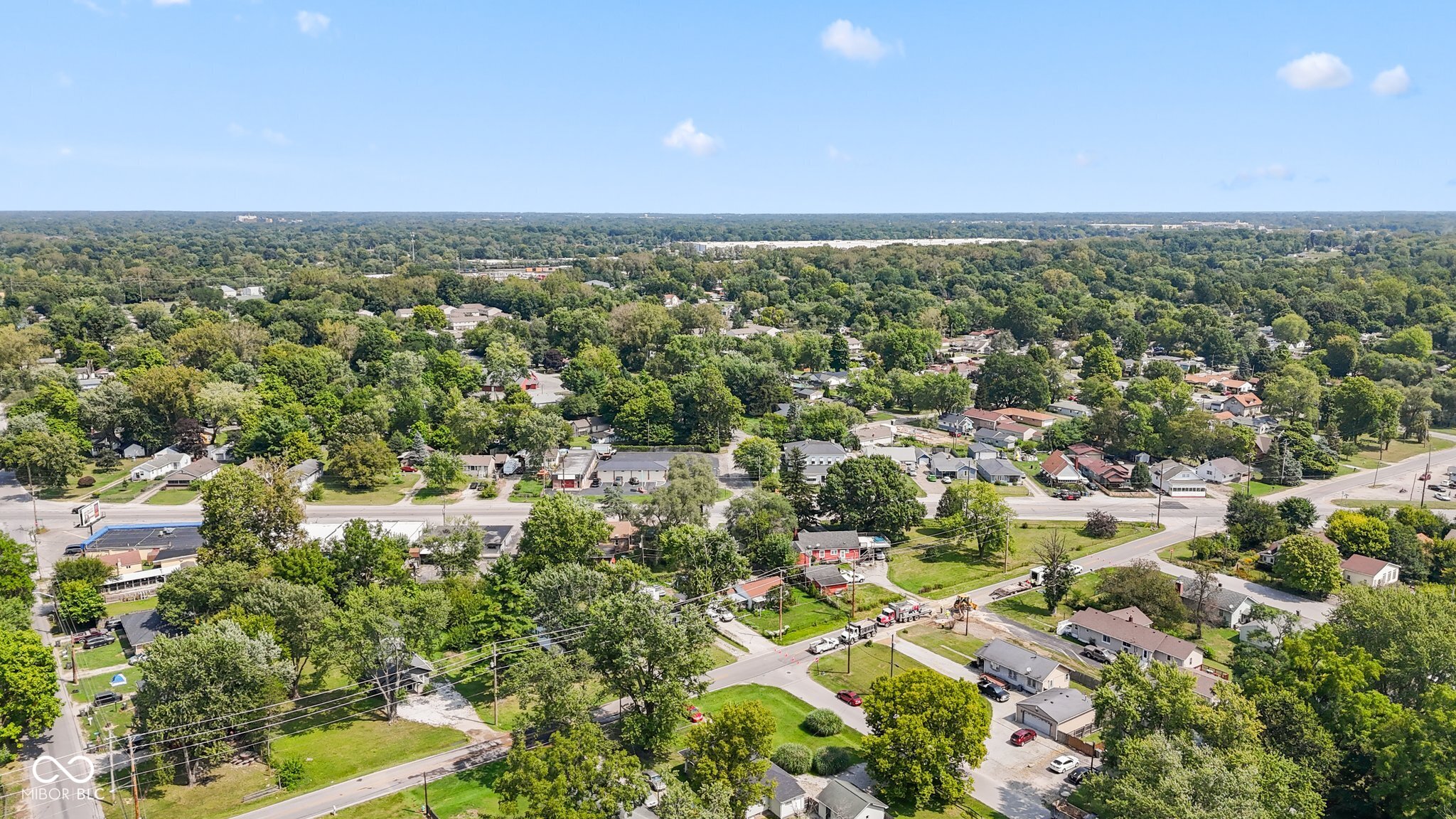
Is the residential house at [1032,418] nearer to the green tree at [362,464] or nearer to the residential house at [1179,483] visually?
the residential house at [1179,483]

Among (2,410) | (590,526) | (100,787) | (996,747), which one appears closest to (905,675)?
(996,747)

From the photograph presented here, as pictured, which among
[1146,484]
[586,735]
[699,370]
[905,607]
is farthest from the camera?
[699,370]

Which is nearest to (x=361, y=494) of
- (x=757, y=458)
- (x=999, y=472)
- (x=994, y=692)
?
(x=757, y=458)

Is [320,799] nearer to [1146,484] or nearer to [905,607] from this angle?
[905,607]

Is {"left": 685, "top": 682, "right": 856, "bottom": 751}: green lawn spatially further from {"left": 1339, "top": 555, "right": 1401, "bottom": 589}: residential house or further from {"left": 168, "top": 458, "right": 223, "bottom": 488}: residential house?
{"left": 168, "top": 458, "right": 223, "bottom": 488}: residential house

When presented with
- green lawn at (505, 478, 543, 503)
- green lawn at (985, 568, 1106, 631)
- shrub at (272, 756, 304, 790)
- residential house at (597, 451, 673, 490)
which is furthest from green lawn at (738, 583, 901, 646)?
green lawn at (505, 478, 543, 503)

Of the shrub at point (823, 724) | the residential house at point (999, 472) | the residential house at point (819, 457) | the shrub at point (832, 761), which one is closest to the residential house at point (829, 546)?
the residential house at point (819, 457)
